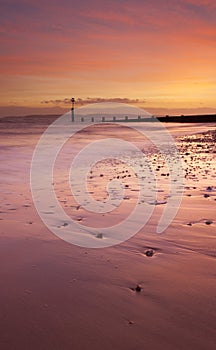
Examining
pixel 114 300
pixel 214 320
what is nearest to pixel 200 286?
pixel 214 320

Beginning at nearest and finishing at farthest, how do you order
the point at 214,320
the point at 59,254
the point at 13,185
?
the point at 214,320 < the point at 59,254 < the point at 13,185

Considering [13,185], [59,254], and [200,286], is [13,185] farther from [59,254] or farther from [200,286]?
[200,286]

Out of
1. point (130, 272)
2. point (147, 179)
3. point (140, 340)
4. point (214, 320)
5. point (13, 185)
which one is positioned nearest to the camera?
point (140, 340)

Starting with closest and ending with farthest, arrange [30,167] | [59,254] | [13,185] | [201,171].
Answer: [59,254], [13,185], [201,171], [30,167]

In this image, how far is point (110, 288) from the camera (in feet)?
13.4

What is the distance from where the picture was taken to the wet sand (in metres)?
3.19

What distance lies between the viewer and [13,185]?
1070cm

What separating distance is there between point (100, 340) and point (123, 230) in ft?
10.5

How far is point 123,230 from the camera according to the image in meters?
6.27

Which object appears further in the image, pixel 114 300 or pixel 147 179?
pixel 147 179

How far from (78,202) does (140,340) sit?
5480mm

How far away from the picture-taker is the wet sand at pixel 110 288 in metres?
3.19

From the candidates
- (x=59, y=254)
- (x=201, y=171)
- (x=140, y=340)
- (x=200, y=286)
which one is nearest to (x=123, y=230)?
(x=59, y=254)

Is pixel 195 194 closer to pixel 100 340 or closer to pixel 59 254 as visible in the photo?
pixel 59 254
